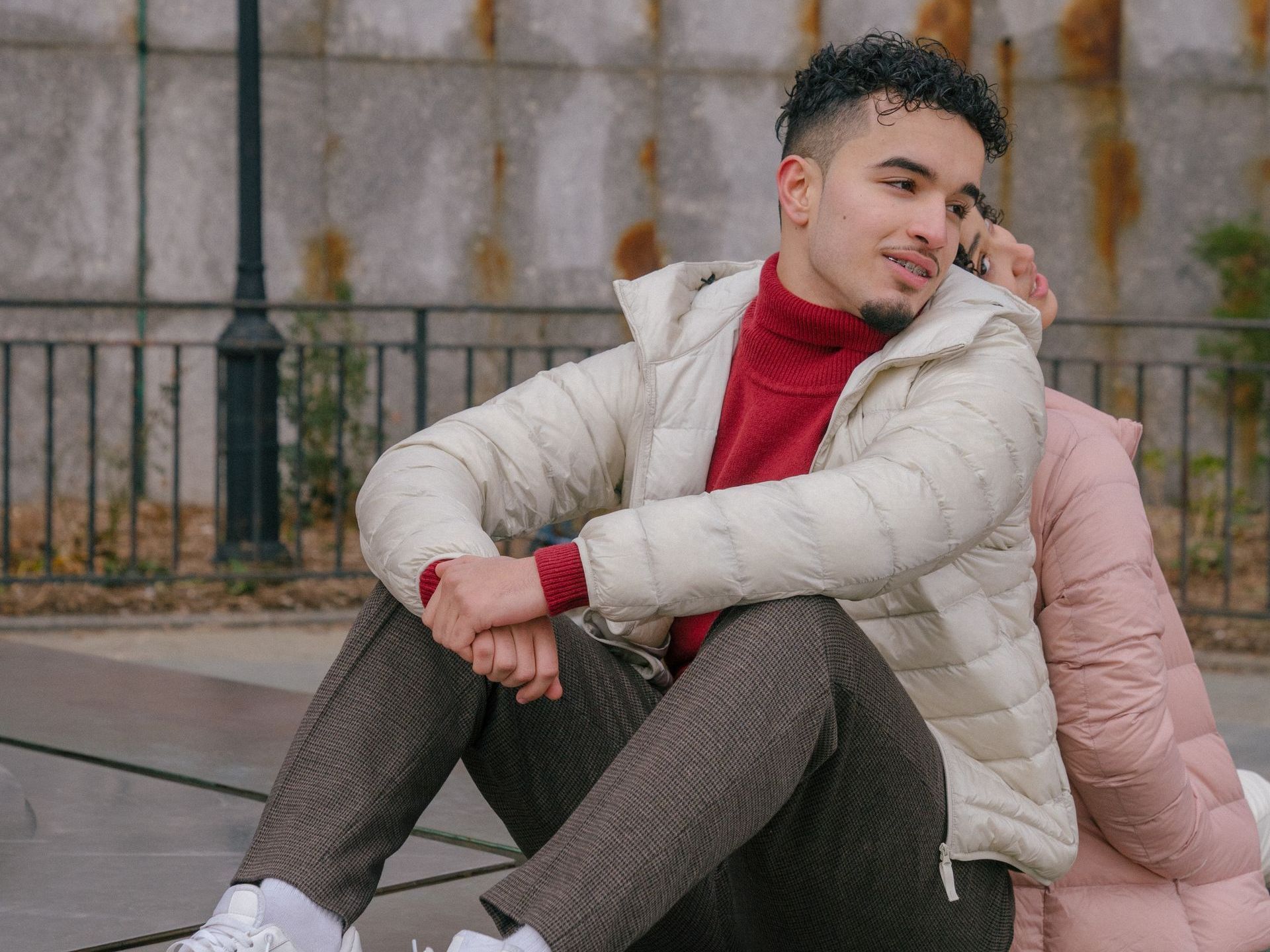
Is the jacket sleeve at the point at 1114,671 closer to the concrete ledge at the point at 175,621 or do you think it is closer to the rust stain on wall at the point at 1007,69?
the concrete ledge at the point at 175,621

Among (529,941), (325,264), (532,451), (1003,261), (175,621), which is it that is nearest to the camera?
(529,941)

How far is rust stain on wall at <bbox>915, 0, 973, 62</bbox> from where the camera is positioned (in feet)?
28.4

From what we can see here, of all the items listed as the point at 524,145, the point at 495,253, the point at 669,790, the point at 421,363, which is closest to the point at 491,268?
the point at 495,253

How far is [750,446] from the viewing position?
7.99ft

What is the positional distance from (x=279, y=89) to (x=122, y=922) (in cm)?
625

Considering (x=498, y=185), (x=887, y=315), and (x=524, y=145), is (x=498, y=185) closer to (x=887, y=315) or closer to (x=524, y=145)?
(x=524, y=145)

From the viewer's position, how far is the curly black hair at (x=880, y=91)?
7.62 ft

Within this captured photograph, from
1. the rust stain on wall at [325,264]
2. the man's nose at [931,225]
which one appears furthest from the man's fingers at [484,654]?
the rust stain on wall at [325,264]

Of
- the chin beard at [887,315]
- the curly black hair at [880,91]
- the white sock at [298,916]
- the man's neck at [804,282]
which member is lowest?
the white sock at [298,916]

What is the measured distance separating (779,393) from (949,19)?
670 centimetres

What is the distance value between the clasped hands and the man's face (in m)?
0.61

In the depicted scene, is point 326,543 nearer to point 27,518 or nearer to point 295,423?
point 295,423

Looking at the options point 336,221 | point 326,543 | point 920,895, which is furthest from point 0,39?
point 920,895

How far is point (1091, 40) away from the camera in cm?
871
